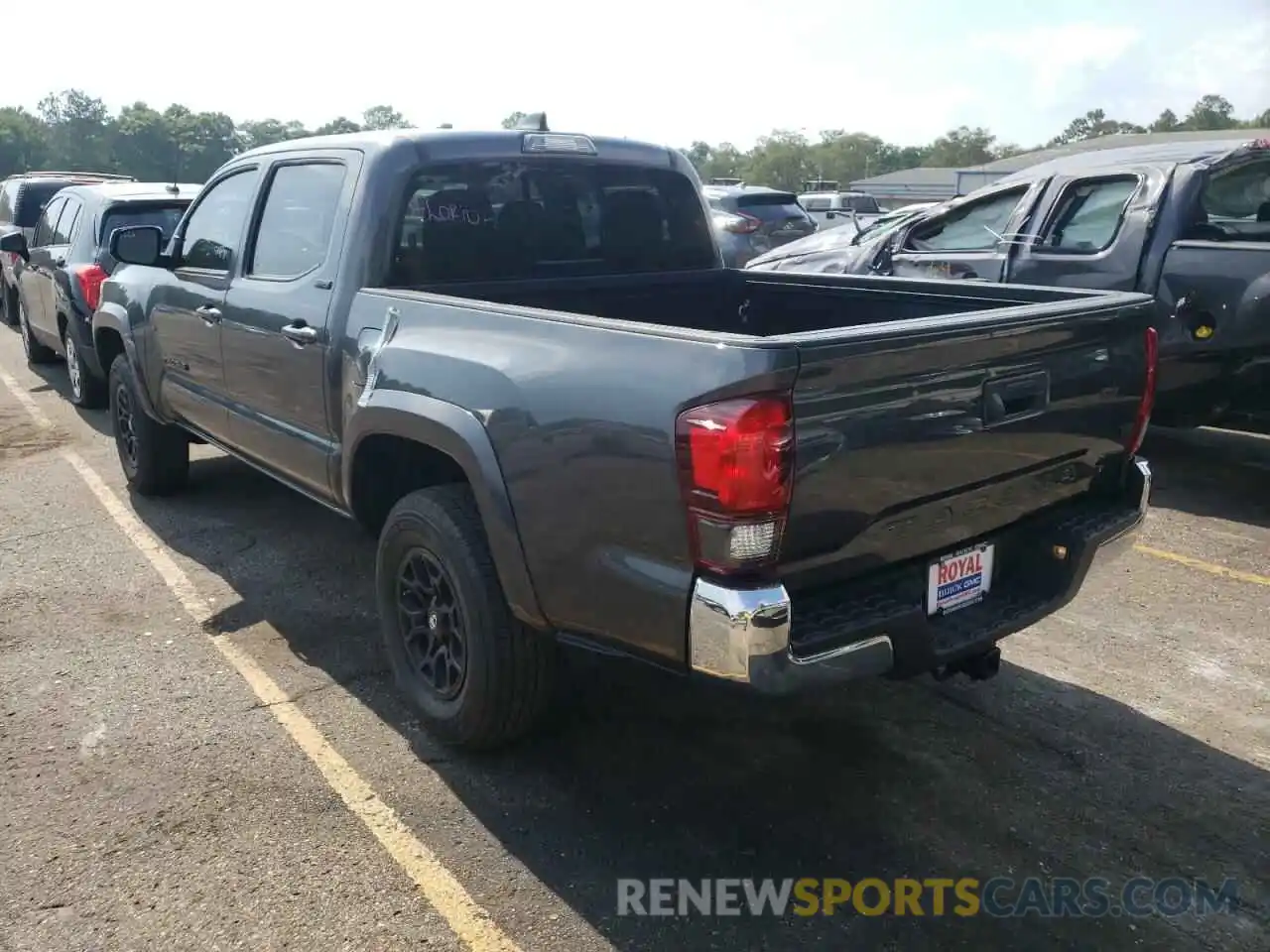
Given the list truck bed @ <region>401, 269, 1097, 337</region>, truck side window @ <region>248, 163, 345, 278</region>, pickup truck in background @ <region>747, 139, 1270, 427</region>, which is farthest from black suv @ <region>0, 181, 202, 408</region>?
pickup truck in background @ <region>747, 139, 1270, 427</region>

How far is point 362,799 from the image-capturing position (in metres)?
3.29

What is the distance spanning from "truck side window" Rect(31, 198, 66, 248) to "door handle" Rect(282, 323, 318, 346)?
704cm

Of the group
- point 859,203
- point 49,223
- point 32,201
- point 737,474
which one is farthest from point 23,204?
point 859,203

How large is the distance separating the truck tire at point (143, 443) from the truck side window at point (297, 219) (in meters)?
1.86

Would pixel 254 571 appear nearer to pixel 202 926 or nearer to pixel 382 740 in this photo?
pixel 382 740

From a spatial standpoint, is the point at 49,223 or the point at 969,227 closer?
the point at 969,227

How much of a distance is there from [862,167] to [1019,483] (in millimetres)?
105366

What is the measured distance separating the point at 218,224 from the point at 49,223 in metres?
6.24

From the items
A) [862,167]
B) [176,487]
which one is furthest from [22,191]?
[862,167]

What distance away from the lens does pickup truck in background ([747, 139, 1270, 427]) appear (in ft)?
18.8

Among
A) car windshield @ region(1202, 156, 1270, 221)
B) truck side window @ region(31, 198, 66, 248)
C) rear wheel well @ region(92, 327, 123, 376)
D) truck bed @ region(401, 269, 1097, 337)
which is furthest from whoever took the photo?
truck side window @ region(31, 198, 66, 248)

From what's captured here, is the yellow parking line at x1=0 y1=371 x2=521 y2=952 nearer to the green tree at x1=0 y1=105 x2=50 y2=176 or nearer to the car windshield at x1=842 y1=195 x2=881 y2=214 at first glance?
the car windshield at x1=842 y1=195 x2=881 y2=214

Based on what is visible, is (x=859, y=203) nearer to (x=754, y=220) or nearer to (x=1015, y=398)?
(x=754, y=220)

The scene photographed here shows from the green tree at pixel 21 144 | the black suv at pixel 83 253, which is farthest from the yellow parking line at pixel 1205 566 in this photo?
the green tree at pixel 21 144
